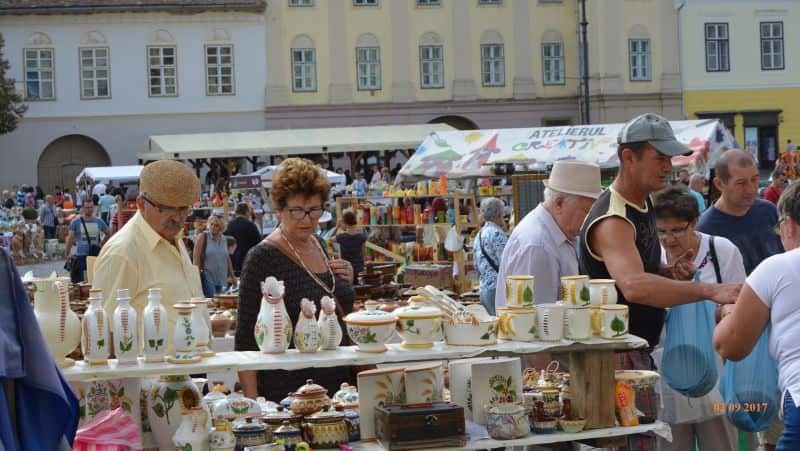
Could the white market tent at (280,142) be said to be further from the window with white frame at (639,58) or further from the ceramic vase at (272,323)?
the ceramic vase at (272,323)

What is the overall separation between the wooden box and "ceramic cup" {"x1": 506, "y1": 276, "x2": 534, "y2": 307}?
52 centimetres

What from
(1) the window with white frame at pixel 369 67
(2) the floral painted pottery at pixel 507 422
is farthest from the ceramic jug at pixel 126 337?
(1) the window with white frame at pixel 369 67

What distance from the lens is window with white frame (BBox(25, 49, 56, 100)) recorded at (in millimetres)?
40875

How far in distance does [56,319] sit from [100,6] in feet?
125

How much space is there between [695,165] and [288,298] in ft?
47.9

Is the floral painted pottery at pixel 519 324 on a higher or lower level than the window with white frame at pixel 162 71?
lower

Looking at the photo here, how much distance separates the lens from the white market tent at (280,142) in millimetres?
36188

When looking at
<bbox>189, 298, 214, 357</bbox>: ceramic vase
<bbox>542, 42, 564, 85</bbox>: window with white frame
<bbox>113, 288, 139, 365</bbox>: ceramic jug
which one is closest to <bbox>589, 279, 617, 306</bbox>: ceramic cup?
<bbox>189, 298, 214, 357</bbox>: ceramic vase

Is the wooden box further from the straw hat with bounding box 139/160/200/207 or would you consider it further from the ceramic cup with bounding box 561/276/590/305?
the straw hat with bounding box 139/160/200/207

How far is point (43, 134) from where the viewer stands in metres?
40.8

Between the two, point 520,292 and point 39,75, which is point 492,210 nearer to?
point 520,292

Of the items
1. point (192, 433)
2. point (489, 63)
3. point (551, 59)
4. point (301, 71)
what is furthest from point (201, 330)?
point (551, 59)

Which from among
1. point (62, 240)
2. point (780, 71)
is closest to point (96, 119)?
point (62, 240)

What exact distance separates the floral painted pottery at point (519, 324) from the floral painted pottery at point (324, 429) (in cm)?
79
